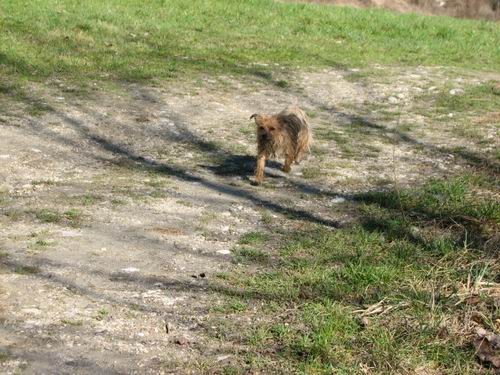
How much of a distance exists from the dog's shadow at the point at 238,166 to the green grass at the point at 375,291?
154 cm

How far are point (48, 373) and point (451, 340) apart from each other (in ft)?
6.63

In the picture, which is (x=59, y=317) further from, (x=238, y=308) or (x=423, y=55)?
(x=423, y=55)

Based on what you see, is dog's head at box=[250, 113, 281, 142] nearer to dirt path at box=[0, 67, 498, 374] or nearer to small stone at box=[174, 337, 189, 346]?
dirt path at box=[0, 67, 498, 374]

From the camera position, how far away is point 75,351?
435 cm

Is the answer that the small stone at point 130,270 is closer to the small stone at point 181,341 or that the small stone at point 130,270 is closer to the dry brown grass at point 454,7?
the small stone at point 181,341

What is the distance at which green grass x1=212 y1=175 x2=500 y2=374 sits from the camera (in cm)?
441

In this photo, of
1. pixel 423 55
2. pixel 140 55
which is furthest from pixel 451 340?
pixel 423 55

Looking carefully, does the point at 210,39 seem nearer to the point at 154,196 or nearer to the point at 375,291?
the point at 154,196

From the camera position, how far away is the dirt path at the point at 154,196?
4.57 metres

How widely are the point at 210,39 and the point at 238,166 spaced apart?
7.57m

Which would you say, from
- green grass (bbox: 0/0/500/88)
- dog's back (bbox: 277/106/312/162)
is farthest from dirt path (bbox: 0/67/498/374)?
green grass (bbox: 0/0/500/88)

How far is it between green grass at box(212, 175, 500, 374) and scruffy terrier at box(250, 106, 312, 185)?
1196mm

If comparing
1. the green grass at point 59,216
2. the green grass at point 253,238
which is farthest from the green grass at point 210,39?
the green grass at point 253,238

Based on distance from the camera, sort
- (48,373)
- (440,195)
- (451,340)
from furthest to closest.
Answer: (440,195), (451,340), (48,373)
